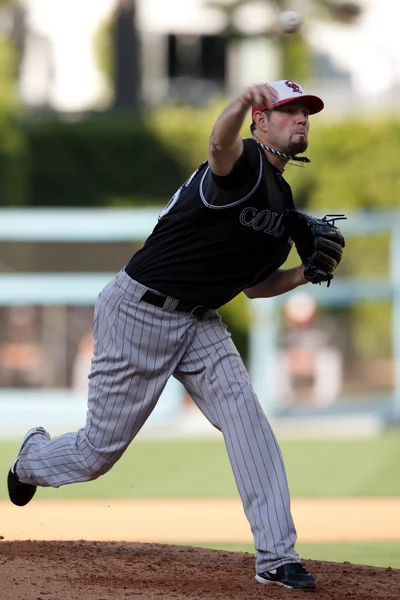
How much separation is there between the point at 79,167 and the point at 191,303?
1500 centimetres

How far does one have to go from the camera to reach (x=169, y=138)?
1848cm

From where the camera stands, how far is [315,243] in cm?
432

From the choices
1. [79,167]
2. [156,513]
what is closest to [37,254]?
[79,167]

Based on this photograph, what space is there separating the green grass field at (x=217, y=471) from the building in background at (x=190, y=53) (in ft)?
37.9

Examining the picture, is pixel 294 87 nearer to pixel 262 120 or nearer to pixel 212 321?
pixel 262 120

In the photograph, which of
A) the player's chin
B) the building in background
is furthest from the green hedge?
the player's chin

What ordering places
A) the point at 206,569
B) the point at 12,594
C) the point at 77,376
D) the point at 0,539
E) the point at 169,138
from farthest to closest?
the point at 169,138 → the point at 77,376 → the point at 0,539 → the point at 206,569 → the point at 12,594

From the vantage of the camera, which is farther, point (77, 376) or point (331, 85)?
point (331, 85)

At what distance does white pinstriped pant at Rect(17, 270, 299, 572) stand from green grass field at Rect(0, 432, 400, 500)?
3833mm

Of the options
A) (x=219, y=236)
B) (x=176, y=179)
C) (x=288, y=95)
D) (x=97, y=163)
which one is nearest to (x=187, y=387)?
(x=219, y=236)

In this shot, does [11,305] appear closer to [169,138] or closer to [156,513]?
[169,138]

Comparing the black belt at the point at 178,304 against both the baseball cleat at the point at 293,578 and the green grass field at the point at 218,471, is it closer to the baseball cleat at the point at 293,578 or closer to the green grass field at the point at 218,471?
the baseball cleat at the point at 293,578

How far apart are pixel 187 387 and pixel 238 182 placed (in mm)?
944

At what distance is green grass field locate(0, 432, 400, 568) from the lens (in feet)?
27.5
